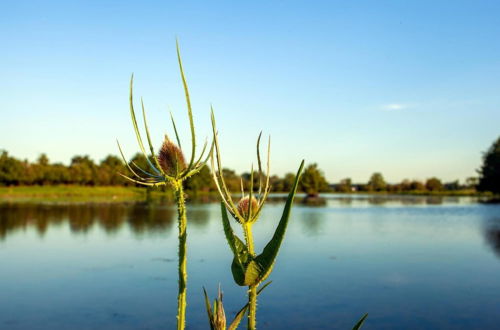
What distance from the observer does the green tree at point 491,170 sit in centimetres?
7025

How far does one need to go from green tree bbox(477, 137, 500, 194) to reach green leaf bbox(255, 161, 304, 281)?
3086 inches

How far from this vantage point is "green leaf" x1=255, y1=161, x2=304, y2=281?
3.00 ft

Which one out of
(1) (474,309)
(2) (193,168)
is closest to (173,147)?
(2) (193,168)

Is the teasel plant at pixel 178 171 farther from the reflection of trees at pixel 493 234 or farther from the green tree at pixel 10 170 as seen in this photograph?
the green tree at pixel 10 170

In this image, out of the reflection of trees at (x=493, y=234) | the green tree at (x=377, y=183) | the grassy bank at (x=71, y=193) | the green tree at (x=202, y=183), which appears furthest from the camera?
the green tree at (x=377, y=183)

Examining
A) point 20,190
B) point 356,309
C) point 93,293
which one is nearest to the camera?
point 356,309

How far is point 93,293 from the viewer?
1195cm

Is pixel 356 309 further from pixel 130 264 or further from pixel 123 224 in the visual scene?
pixel 123 224

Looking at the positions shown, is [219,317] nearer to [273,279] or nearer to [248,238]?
[248,238]

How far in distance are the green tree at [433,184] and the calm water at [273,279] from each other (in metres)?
91.0

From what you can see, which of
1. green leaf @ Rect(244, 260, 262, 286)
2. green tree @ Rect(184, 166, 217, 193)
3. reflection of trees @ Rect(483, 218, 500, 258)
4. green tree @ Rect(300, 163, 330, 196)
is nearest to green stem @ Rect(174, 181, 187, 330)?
green leaf @ Rect(244, 260, 262, 286)

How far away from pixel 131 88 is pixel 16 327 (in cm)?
979

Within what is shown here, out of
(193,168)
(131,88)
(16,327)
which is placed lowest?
(16,327)

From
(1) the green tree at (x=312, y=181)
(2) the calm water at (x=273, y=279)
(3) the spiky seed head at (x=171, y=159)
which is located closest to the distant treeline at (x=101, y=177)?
(1) the green tree at (x=312, y=181)
